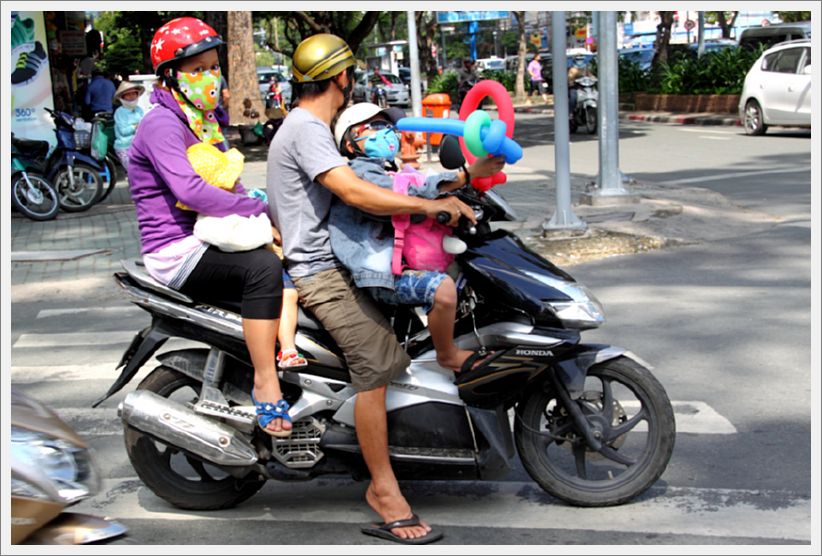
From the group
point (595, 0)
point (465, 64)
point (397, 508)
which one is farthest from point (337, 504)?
point (465, 64)

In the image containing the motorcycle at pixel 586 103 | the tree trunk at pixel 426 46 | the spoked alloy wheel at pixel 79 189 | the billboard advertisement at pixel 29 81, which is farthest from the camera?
the tree trunk at pixel 426 46

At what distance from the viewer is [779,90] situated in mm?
20391

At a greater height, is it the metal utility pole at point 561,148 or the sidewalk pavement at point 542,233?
the metal utility pole at point 561,148

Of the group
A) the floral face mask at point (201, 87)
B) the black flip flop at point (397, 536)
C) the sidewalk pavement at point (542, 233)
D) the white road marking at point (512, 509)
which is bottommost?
the sidewalk pavement at point (542, 233)

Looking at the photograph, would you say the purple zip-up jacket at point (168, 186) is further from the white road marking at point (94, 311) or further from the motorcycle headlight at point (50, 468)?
the white road marking at point (94, 311)

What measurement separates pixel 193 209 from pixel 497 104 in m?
1.19

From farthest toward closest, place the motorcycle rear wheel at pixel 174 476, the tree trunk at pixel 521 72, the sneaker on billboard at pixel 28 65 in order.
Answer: the tree trunk at pixel 521 72 < the sneaker on billboard at pixel 28 65 < the motorcycle rear wheel at pixel 174 476

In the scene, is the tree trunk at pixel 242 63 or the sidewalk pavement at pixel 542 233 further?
the tree trunk at pixel 242 63

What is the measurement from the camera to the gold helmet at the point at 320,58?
161 inches

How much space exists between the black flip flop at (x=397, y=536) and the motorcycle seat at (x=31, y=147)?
10899 mm

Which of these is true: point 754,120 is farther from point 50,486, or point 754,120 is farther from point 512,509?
point 50,486

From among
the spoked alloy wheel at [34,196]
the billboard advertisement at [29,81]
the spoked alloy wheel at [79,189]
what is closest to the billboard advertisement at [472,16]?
the billboard advertisement at [29,81]

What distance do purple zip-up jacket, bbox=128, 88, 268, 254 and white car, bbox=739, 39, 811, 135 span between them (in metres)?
17.5

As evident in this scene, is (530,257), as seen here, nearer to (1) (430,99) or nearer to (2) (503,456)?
(2) (503,456)
